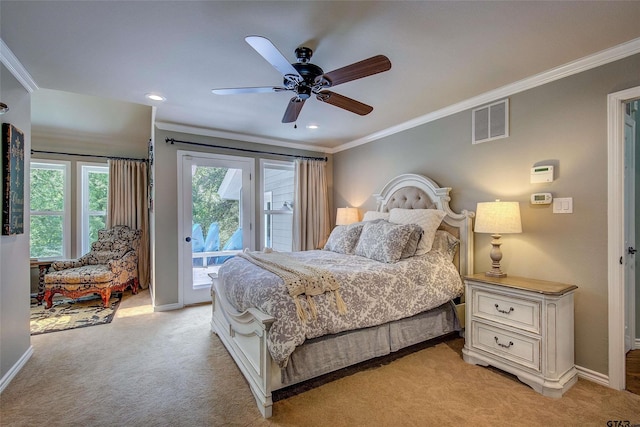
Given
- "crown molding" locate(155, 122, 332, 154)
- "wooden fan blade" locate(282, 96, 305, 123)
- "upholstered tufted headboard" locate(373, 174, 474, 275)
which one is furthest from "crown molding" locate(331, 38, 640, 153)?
"wooden fan blade" locate(282, 96, 305, 123)

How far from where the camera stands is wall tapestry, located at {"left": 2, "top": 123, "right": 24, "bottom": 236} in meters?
2.12

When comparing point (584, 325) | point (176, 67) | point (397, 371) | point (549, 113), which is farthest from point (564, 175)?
point (176, 67)

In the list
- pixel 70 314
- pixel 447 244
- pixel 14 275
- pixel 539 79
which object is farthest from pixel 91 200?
pixel 539 79

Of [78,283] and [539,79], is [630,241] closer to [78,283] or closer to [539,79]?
[539,79]

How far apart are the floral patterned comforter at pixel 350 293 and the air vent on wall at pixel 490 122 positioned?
1282mm

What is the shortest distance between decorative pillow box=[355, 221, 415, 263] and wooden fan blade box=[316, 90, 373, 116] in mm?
1181

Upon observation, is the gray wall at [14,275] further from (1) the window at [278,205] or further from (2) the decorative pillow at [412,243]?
(2) the decorative pillow at [412,243]

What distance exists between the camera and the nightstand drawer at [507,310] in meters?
2.13

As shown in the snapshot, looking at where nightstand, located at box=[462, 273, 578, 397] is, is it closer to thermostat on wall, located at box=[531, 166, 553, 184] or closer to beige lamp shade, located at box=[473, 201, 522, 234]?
beige lamp shade, located at box=[473, 201, 522, 234]

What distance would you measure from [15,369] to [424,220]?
3.77 meters

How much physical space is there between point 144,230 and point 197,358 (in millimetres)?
3387

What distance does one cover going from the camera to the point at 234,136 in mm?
4324

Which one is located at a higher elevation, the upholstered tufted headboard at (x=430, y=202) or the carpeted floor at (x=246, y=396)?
the upholstered tufted headboard at (x=430, y=202)

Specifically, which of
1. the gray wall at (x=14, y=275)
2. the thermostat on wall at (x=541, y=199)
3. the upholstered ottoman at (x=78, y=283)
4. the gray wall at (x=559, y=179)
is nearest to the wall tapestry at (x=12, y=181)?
the gray wall at (x=14, y=275)
